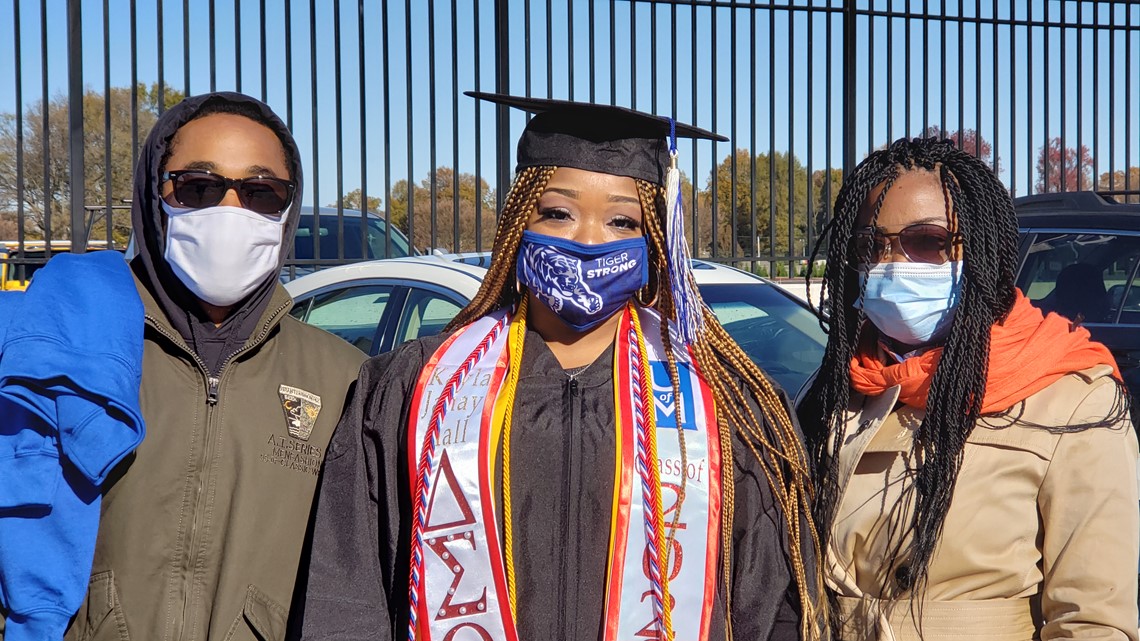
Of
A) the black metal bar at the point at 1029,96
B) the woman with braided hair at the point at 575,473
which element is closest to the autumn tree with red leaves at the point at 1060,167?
the black metal bar at the point at 1029,96

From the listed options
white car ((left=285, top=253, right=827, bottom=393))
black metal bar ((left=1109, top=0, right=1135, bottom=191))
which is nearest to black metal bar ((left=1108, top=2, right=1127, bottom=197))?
black metal bar ((left=1109, top=0, right=1135, bottom=191))

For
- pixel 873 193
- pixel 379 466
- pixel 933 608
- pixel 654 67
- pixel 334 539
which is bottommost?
pixel 933 608

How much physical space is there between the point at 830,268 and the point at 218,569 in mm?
1580

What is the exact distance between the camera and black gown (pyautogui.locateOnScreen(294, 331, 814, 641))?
224 centimetres

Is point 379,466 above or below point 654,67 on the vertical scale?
below

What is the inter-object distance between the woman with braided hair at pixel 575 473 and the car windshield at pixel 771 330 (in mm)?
2433

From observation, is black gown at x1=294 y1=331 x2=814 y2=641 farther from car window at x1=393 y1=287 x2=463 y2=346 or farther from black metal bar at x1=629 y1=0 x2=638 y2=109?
black metal bar at x1=629 y1=0 x2=638 y2=109

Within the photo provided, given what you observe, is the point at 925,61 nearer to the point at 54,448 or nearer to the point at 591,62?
the point at 591,62

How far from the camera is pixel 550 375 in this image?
2434 millimetres

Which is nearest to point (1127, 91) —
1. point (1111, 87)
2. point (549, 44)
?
point (1111, 87)

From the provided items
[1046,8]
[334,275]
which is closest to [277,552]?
[334,275]

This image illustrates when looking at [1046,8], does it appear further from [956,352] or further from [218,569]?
[218,569]

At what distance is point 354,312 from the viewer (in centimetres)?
528

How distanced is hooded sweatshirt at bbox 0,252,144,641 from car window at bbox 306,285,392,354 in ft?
9.46
